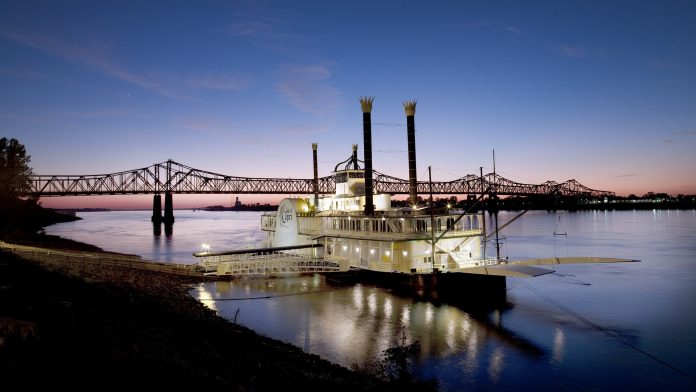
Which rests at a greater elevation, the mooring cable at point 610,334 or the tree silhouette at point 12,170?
the tree silhouette at point 12,170

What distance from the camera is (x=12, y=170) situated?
62781 millimetres

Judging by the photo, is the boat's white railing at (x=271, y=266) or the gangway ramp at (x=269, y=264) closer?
the boat's white railing at (x=271, y=266)

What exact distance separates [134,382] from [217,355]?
13.4 ft

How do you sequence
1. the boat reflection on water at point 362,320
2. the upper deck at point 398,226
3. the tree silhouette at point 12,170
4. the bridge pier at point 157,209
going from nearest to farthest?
the boat reflection on water at point 362,320 < the upper deck at point 398,226 < the tree silhouette at point 12,170 < the bridge pier at point 157,209

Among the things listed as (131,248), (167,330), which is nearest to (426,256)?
(167,330)

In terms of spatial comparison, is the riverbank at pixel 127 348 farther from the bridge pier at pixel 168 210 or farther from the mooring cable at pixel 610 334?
the bridge pier at pixel 168 210

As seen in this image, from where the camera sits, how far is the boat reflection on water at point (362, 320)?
19.0 m

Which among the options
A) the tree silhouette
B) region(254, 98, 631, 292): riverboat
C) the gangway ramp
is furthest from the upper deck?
the tree silhouette

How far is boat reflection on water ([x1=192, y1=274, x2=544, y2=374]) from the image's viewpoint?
1895 cm

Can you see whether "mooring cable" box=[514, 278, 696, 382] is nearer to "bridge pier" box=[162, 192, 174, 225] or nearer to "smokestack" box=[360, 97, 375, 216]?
"smokestack" box=[360, 97, 375, 216]

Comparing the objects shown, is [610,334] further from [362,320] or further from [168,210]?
[168,210]

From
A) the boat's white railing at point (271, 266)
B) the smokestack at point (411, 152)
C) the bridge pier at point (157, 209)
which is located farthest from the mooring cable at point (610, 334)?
the bridge pier at point (157, 209)

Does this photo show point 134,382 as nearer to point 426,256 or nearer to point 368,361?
point 368,361

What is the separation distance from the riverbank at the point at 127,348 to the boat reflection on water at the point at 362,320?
360 centimetres
